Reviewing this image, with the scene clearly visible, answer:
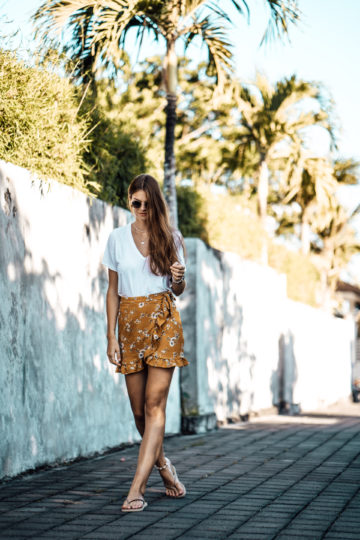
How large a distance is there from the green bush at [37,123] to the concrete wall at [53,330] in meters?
0.37

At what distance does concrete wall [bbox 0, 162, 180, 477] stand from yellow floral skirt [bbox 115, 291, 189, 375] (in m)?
1.16

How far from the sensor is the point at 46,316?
6.46 meters

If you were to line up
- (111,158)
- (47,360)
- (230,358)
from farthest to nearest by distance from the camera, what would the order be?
(230,358), (111,158), (47,360)

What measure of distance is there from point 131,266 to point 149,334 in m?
0.44

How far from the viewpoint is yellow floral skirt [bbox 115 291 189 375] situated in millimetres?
4844

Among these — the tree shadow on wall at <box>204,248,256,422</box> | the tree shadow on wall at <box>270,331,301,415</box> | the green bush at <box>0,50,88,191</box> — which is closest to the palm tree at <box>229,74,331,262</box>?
the tree shadow on wall at <box>270,331,301,415</box>

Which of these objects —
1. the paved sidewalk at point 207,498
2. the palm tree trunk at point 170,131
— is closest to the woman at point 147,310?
the paved sidewalk at point 207,498

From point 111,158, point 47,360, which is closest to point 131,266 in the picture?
point 47,360

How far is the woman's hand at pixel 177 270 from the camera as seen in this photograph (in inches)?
190

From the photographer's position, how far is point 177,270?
485 centimetres

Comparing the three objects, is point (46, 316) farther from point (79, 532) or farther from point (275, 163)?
point (275, 163)

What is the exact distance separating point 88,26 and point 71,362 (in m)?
5.05

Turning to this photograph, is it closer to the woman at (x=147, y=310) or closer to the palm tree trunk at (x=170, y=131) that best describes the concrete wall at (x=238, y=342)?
the palm tree trunk at (x=170, y=131)

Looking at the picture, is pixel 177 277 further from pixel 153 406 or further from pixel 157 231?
pixel 153 406
